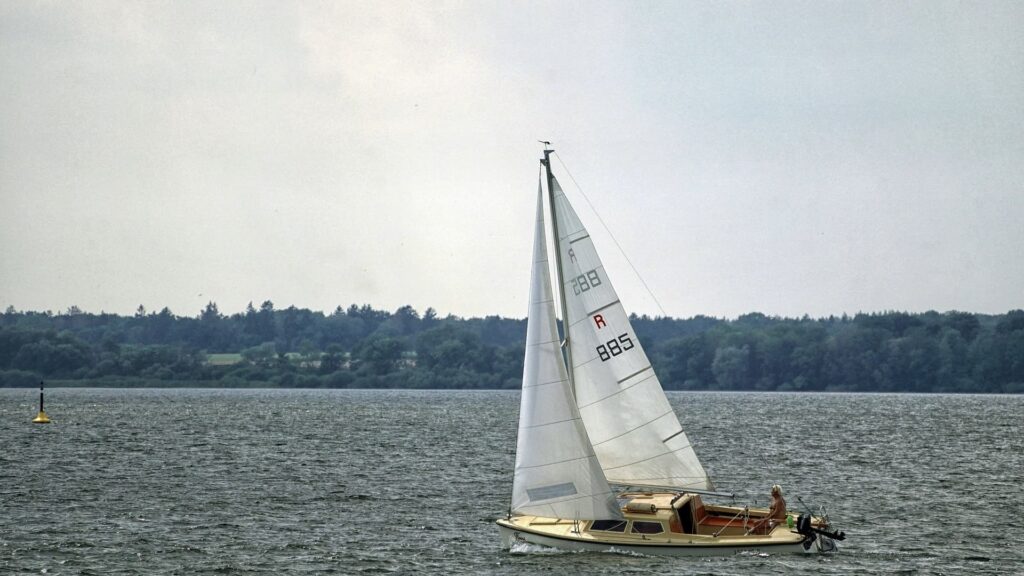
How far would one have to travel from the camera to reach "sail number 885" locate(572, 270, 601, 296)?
3903 centimetres

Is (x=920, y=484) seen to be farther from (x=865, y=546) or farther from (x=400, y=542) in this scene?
(x=400, y=542)

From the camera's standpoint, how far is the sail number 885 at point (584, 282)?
128 feet

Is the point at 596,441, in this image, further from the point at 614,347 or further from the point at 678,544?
the point at 678,544

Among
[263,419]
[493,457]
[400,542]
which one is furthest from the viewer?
[263,419]

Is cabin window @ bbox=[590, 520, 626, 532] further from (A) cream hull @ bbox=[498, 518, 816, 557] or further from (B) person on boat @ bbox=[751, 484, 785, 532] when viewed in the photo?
(B) person on boat @ bbox=[751, 484, 785, 532]

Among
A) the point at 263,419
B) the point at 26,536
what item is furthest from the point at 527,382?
the point at 263,419

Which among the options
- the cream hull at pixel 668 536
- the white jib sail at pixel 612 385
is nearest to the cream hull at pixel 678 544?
the cream hull at pixel 668 536

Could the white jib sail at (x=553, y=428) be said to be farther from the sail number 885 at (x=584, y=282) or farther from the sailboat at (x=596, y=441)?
the sail number 885 at (x=584, y=282)

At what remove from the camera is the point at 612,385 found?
39531 millimetres

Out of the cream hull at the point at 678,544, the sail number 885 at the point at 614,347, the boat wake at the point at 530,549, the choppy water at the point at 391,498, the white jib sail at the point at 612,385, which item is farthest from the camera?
the choppy water at the point at 391,498

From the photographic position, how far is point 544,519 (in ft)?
135

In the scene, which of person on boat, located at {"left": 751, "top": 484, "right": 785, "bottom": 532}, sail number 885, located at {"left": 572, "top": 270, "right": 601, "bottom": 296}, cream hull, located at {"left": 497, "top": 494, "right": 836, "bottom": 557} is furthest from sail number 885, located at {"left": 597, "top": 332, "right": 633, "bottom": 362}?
person on boat, located at {"left": 751, "top": 484, "right": 785, "bottom": 532}

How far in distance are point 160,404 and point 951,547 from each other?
164909 millimetres

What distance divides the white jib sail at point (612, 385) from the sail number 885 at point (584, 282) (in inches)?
1.2
